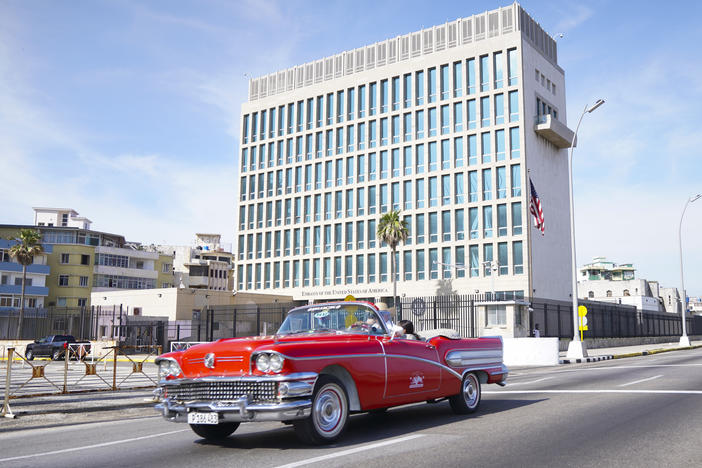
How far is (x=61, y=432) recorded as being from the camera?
369 inches

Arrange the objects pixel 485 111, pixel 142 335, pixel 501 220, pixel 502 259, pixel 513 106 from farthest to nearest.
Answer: pixel 485 111 → pixel 513 106 → pixel 501 220 → pixel 502 259 → pixel 142 335

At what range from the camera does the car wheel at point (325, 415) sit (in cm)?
671

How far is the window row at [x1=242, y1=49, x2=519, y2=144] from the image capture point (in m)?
57.8

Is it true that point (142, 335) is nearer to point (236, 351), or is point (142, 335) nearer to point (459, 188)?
point (459, 188)

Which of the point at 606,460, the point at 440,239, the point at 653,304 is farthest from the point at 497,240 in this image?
the point at 653,304

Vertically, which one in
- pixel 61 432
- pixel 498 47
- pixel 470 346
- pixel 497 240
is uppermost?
pixel 498 47

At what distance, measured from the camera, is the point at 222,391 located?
670cm

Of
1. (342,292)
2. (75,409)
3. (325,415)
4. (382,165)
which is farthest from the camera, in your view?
(342,292)

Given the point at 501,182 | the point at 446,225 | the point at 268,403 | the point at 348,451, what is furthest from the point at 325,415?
the point at 446,225

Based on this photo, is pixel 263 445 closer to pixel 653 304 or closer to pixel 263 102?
pixel 263 102

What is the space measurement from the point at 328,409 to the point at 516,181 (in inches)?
2013

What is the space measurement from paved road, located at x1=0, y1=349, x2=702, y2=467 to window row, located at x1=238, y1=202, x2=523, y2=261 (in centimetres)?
4567

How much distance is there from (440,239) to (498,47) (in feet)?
59.9

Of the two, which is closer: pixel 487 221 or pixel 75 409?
pixel 75 409
